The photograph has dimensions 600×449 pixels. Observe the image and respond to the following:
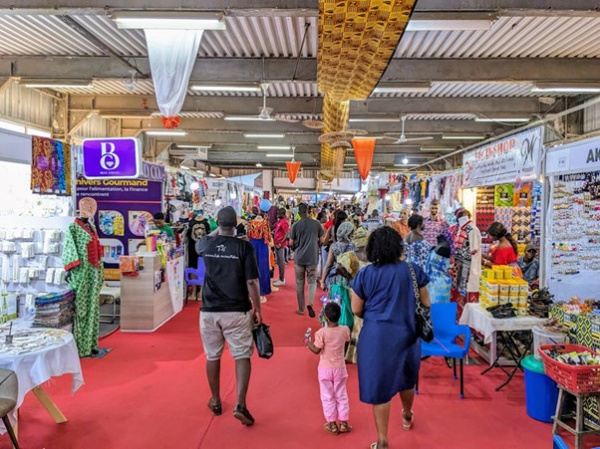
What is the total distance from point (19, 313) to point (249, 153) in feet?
51.4

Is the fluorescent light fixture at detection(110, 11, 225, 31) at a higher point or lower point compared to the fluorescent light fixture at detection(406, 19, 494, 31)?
lower

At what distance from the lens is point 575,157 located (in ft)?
13.2

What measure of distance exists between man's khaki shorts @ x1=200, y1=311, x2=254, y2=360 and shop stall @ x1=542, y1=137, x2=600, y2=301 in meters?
3.26

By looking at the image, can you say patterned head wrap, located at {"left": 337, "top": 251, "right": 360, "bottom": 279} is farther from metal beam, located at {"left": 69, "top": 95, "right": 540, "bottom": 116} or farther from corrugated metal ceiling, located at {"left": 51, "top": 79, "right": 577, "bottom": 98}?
metal beam, located at {"left": 69, "top": 95, "right": 540, "bottom": 116}

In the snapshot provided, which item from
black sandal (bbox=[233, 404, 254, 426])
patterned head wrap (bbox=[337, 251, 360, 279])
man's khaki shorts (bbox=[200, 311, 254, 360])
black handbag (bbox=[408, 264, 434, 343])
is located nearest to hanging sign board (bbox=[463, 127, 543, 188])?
patterned head wrap (bbox=[337, 251, 360, 279])

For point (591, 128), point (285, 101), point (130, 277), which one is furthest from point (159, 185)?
point (591, 128)

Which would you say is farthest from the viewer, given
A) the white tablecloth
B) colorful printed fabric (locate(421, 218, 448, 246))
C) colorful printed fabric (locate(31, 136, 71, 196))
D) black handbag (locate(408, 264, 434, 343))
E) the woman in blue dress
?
colorful printed fabric (locate(421, 218, 448, 246))

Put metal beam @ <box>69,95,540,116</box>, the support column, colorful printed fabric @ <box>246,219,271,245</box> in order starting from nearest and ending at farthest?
colorful printed fabric @ <box>246,219,271,245</box>
metal beam @ <box>69,95,540,116</box>
the support column

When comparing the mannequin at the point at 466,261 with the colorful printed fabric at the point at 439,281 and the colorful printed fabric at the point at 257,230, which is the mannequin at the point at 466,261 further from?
the colorful printed fabric at the point at 257,230

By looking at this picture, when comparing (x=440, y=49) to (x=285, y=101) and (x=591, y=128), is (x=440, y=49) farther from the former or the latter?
(x=591, y=128)

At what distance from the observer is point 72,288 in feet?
15.6

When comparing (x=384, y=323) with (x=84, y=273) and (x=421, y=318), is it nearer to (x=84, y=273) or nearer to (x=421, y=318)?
(x=421, y=318)

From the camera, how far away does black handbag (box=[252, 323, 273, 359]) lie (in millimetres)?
3281

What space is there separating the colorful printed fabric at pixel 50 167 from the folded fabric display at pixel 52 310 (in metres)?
1.16
